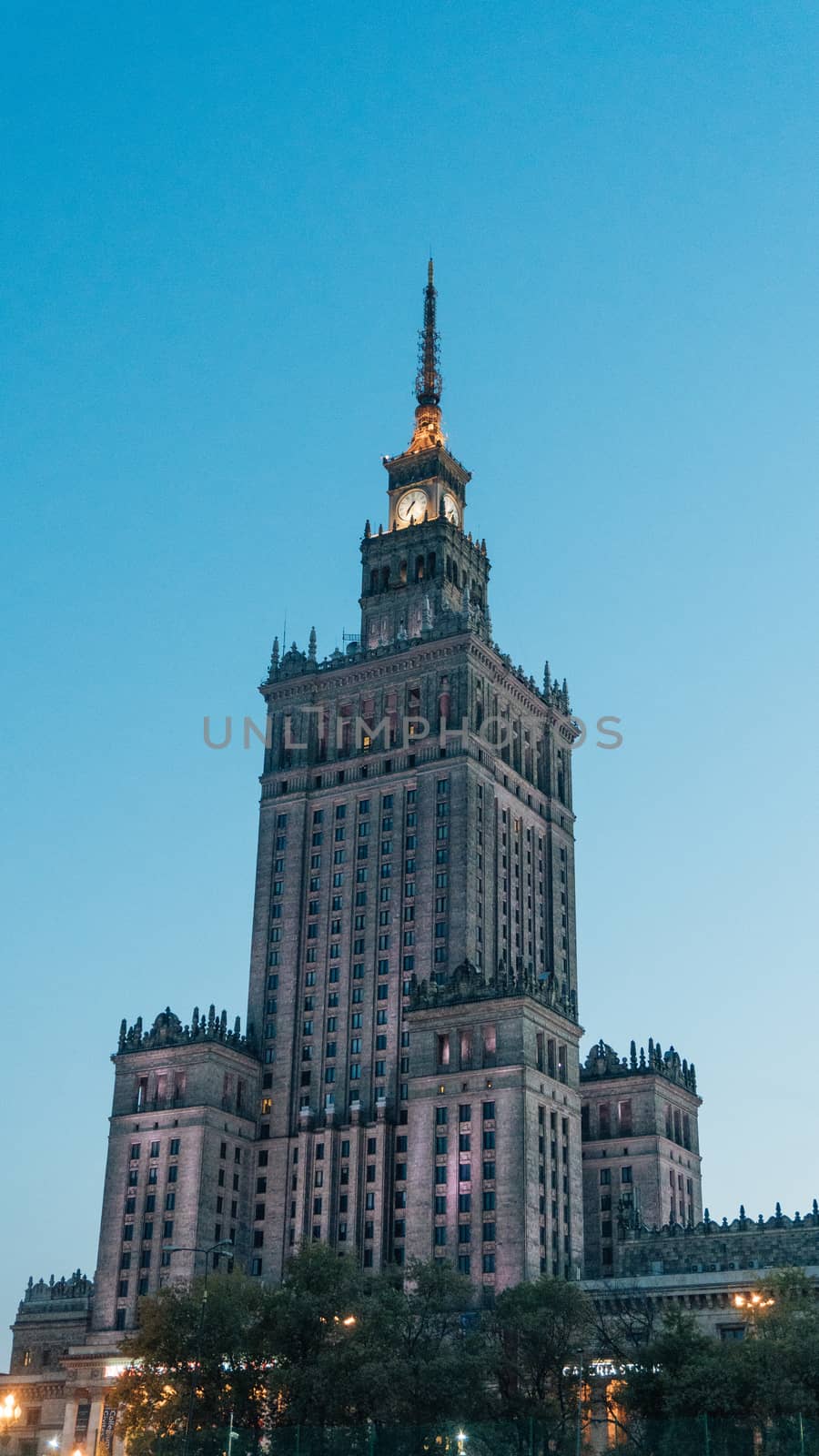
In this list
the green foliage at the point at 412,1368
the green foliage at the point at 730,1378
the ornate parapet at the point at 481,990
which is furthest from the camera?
the ornate parapet at the point at 481,990

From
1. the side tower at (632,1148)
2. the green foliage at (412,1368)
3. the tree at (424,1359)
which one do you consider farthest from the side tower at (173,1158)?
the tree at (424,1359)

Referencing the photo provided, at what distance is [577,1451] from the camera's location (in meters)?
104

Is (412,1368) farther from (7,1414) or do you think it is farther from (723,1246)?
(7,1414)

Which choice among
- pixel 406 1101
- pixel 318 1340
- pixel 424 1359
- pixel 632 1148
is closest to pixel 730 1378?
pixel 424 1359

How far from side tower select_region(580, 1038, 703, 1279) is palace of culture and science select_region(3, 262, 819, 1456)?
29 cm

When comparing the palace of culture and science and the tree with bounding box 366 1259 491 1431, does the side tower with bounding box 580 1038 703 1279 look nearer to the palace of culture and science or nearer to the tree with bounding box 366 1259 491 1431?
the palace of culture and science

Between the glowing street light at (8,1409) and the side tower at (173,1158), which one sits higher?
the side tower at (173,1158)

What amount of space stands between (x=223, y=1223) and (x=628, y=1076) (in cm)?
4644

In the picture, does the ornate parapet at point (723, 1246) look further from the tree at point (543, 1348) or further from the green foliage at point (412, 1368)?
the tree at point (543, 1348)

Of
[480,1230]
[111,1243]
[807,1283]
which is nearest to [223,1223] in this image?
[111,1243]

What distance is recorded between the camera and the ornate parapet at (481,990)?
6555 inches

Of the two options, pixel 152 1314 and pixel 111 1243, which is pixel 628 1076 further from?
pixel 152 1314

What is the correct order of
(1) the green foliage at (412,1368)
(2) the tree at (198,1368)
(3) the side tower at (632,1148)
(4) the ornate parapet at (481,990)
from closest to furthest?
(1) the green foliage at (412,1368)
(2) the tree at (198,1368)
(4) the ornate parapet at (481,990)
(3) the side tower at (632,1148)

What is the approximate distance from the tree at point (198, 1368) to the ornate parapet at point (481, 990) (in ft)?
157
